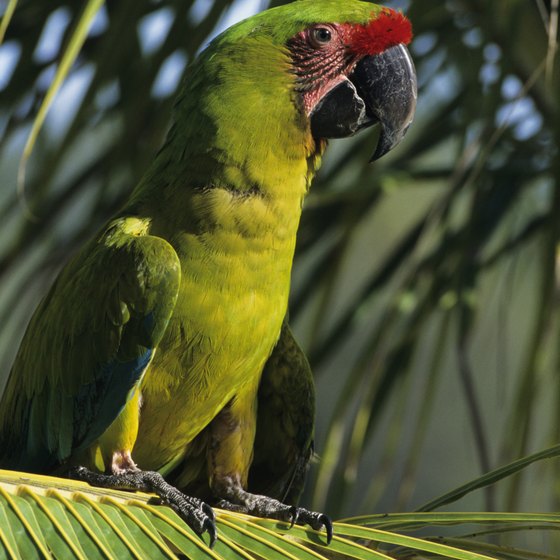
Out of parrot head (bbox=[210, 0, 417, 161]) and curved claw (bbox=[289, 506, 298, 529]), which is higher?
parrot head (bbox=[210, 0, 417, 161])

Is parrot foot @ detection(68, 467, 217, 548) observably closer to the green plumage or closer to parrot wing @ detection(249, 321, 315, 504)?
the green plumage

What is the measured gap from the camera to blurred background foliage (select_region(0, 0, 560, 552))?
1630 millimetres

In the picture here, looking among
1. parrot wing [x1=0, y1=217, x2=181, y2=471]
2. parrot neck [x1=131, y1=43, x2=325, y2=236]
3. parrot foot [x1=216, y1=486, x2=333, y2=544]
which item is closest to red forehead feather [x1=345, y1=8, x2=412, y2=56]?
parrot neck [x1=131, y1=43, x2=325, y2=236]

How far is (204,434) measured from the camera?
1536 mm

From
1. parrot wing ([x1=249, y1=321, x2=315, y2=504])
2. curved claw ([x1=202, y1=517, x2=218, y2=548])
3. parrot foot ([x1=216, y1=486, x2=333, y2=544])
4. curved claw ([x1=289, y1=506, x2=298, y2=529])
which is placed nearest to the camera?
curved claw ([x1=202, y1=517, x2=218, y2=548])

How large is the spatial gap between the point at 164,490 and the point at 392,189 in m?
0.94

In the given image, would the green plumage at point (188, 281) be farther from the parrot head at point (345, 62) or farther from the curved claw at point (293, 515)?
the curved claw at point (293, 515)

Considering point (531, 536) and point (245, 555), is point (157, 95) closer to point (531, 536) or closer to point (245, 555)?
point (245, 555)

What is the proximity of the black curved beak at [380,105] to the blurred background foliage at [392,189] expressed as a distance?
17 cm

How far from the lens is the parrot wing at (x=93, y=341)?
4.22ft

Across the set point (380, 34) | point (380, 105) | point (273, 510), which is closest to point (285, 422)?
point (273, 510)

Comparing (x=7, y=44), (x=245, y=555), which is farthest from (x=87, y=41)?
(x=245, y=555)

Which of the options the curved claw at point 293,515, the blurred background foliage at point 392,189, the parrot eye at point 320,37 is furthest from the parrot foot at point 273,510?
the parrot eye at point 320,37

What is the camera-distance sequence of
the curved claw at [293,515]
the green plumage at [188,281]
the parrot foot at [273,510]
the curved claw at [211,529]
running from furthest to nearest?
the green plumage at [188,281] < the curved claw at [293,515] < the parrot foot at [273,510] < the curved claw at [211,529]
